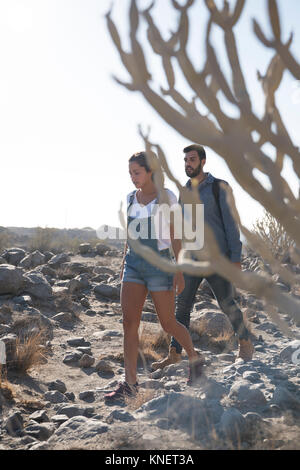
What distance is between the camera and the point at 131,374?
12.9ft

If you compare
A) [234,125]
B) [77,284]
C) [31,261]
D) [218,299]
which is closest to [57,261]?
[31,261]

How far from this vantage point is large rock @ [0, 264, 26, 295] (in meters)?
7.31

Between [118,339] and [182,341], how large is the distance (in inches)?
98.6

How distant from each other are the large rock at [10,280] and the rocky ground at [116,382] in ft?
0.05

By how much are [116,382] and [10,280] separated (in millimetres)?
3358

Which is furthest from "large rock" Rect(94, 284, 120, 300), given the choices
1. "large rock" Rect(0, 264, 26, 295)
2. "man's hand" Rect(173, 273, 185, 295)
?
"man's hand" Rect(173, 273, 185, 295)

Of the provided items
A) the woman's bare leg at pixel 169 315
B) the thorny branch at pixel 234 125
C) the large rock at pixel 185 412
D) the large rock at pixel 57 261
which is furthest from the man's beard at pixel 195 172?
the large rock at pixel 57 261

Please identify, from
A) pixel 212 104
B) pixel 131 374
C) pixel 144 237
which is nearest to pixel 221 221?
pixel 144 237

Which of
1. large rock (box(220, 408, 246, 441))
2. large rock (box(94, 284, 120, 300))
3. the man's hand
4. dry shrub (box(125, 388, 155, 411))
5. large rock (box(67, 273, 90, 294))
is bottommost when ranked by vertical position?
dry shrub (box(125, 388, 155, 411))

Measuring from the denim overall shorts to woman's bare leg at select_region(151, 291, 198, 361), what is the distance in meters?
0.06

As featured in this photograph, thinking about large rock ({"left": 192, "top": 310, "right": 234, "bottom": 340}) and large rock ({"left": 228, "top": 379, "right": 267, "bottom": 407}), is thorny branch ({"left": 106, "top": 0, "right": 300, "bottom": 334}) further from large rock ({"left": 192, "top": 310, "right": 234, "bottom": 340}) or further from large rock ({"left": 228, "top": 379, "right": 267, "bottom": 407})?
large rock ({"left": 192, "top": 310, "right": 234, "bottom": 340})

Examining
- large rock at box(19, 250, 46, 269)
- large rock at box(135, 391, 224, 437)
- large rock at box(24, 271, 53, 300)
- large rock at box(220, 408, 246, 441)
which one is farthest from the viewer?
large rock at box(19, 250, 46, 269)

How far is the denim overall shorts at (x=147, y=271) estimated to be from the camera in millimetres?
3836

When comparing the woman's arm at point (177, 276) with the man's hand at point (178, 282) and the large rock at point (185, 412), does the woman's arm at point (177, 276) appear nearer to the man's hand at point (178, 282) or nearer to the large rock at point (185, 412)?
the man's hand at point (178, 282)
